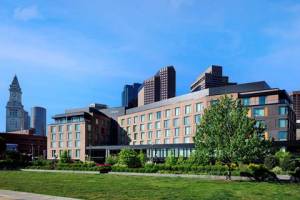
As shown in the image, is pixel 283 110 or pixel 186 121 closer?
pixel 283 110

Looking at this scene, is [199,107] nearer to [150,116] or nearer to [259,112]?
[259,112]

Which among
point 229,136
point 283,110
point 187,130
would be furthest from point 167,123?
point 229,136

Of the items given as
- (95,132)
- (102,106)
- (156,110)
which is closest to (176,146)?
(156,110)

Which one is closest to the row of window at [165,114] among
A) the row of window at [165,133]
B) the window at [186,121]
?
the window at [186,121]

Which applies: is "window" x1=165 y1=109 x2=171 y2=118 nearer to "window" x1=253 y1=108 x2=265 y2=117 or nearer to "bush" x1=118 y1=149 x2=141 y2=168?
"window" x1=253 y1=108 x2=265 y2=117

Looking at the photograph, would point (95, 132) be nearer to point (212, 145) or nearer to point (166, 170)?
point (166, 170)

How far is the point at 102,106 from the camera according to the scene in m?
189

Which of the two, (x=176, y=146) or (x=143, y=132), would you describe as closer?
(x=176, y=146)

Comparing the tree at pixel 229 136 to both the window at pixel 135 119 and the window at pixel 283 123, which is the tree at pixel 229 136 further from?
the window at pixel 135 119

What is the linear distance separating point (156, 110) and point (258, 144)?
8617 centimetres

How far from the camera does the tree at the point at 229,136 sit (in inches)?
1828

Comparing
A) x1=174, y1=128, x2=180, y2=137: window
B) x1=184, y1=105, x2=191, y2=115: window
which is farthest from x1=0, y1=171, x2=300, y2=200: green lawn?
x1=174, y1=128, x2=180, y2=137: window

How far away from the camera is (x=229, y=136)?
1869 inches

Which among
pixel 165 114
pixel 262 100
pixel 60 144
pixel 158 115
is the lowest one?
pixel 60 144
